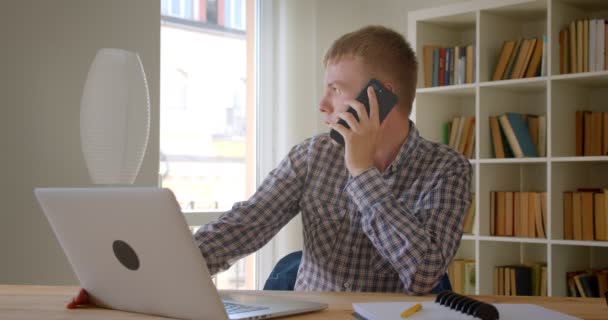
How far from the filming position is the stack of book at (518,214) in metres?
3.63

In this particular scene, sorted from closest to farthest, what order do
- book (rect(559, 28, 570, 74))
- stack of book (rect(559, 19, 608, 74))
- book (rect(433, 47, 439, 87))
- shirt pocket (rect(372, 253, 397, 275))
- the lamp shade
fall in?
shirt pocket (rect(372, 253, 397, 275)) < the lamp shade < stack of book (rect(559, 19, 608, 74)) < book (rect(559, 28, 570, 74)) < book (rect(433, 47, 439, 87))

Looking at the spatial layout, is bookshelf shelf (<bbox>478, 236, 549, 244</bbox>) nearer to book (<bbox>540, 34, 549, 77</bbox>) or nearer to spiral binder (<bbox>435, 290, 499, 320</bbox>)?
book (<bbox>540, 34, 549, 77</bbox>)

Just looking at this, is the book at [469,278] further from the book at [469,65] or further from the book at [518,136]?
the book at [469,65]

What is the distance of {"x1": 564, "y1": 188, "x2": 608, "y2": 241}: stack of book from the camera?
3.44m

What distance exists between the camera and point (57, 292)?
1.52m

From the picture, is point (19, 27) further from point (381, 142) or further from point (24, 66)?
point (381, 142)

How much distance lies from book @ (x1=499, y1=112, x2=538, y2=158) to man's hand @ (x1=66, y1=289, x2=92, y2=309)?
2783 mm

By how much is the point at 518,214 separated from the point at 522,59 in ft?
2.50

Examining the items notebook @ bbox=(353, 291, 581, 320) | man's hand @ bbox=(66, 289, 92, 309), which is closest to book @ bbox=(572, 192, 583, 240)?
notebook @ bbox=(353, 291, 581, 320)

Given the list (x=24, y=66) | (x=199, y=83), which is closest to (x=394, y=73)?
(x=24, y=66)

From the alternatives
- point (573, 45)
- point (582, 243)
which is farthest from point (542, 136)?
point (582, 243)

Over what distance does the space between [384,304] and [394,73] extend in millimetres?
840

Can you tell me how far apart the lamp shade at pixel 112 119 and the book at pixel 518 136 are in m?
1.80

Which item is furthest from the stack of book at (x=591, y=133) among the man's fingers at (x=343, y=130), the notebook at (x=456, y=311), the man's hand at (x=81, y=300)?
the man's hand at (x=81, y=300)
